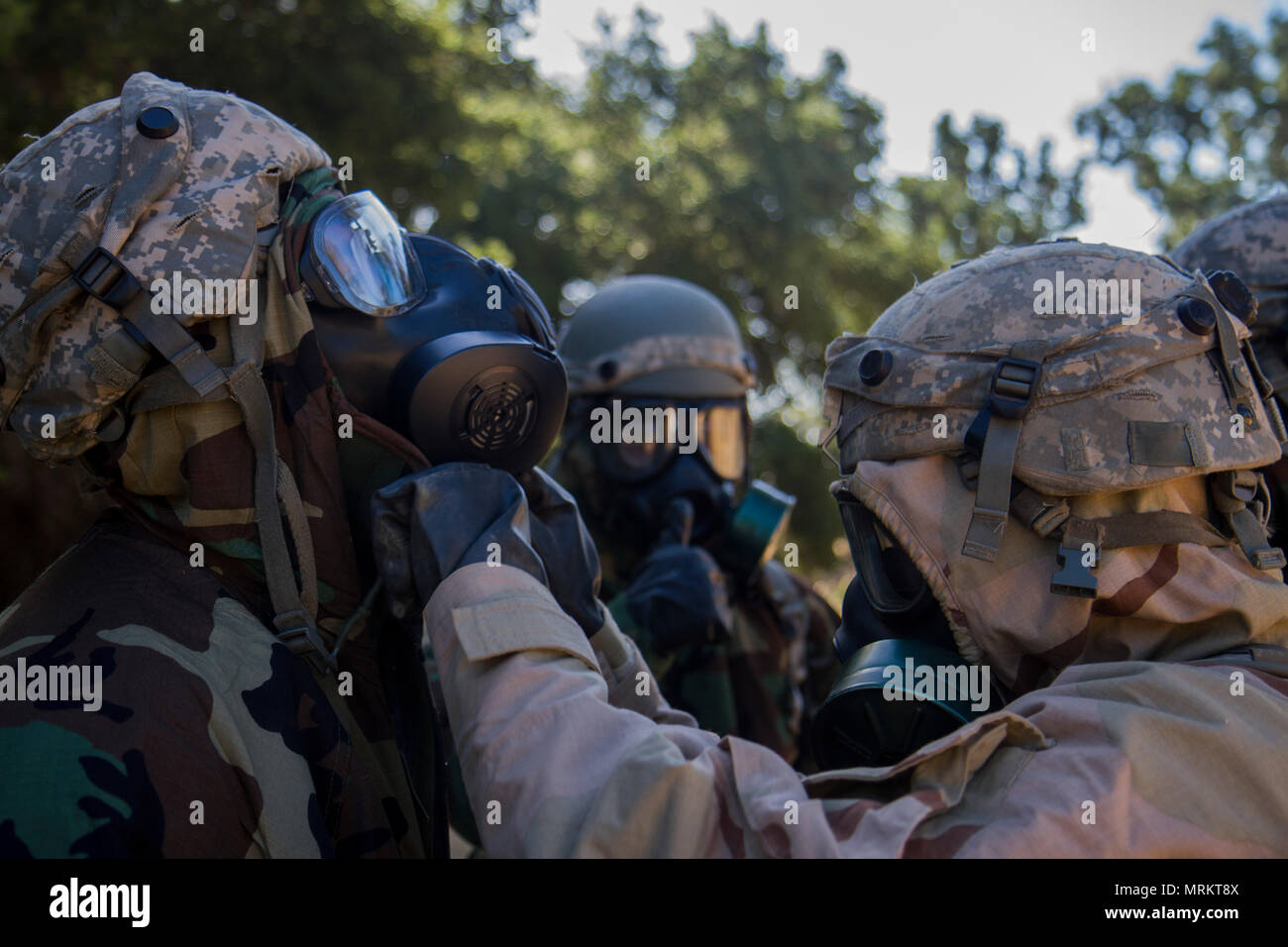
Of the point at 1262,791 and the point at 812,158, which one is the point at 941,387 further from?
the point at 812,158

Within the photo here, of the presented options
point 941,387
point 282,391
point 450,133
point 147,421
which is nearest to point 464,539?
point 282,391

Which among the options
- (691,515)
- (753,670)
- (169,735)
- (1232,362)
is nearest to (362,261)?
(169,735)

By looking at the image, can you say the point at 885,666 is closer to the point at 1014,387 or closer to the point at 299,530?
the point at 1014,387

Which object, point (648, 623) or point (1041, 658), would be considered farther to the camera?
point (648, 623)

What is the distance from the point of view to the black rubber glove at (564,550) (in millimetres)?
2221

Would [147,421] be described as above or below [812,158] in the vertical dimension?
below

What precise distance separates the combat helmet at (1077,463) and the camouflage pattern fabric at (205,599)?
0.97m

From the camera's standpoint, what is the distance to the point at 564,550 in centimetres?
226

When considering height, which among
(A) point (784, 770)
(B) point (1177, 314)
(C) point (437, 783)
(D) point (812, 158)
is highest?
(D) point (812, 158)

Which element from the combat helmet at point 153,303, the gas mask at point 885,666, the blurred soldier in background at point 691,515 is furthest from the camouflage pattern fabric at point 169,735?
the blurred soldier in background at point 691,515

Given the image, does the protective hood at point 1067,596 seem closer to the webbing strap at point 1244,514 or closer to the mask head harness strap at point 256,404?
the webbing strap at point 1244,514

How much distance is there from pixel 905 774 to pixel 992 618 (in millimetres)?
381

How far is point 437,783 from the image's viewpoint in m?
2.29

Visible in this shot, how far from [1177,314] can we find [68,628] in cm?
191
